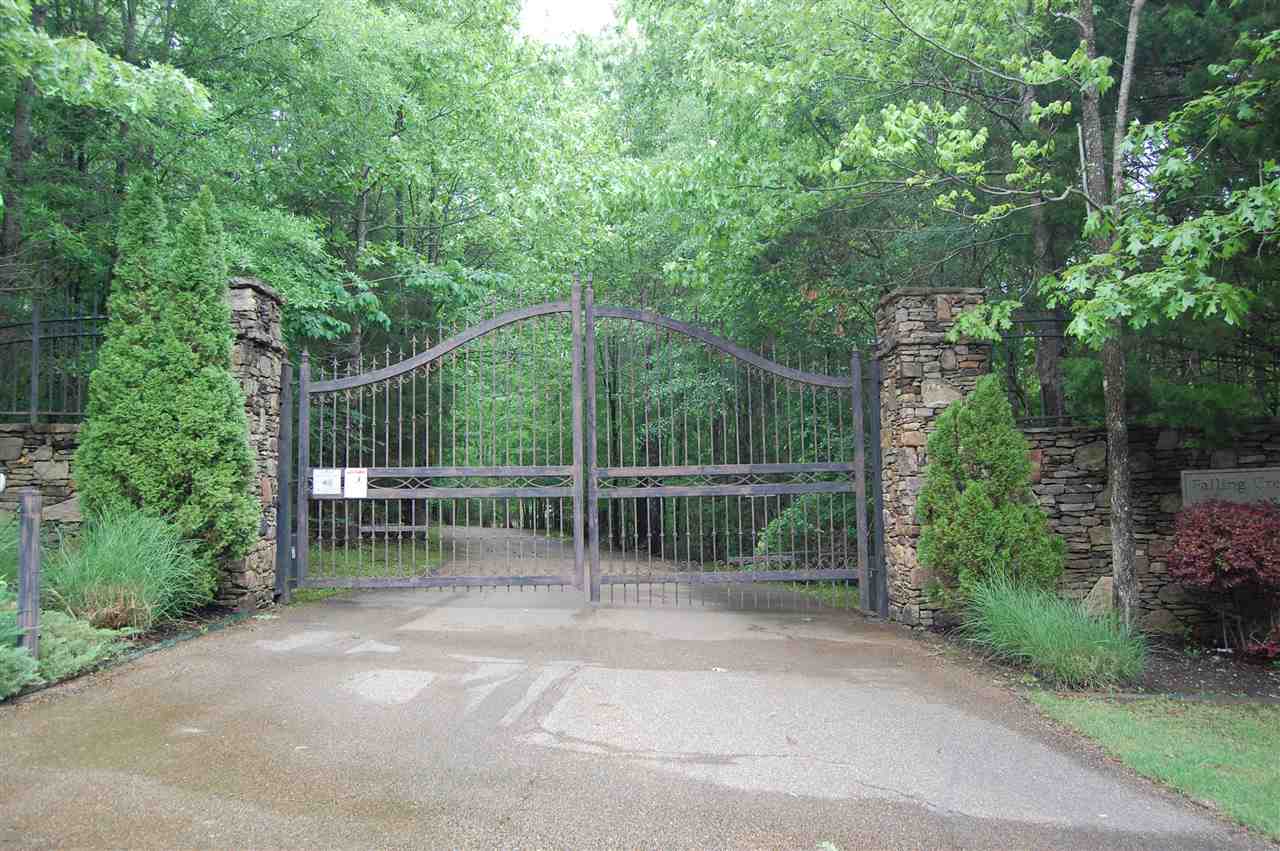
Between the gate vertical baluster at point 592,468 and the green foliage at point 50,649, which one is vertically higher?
the gate vertical baluster at point 592,468

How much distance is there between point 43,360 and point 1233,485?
11559 millimetres

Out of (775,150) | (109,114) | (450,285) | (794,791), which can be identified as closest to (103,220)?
(109,114)

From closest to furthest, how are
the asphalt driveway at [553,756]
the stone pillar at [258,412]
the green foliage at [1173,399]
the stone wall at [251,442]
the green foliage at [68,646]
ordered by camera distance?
1. the asphalt driveway at [553,756]
2. the green foliage at [68,646]
3. the green foliage at [1173,399]
4. the stone pillar at [258,412]
5. the stone wall at [251,442]

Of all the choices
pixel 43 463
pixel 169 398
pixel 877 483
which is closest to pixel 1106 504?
pixel 877 483

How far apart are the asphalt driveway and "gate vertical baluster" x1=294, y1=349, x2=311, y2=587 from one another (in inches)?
65.7

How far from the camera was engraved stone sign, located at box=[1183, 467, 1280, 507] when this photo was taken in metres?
6.37

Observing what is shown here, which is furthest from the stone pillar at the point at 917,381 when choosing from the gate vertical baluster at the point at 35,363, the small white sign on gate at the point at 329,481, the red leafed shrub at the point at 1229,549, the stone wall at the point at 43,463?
the gate vertical baluster at the point at 35,363

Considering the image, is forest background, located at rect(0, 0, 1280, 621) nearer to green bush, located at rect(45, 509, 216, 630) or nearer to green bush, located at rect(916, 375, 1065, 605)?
green bush, located at rect(916, 375, 1065, 605)

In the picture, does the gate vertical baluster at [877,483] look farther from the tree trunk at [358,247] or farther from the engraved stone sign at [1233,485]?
the tree trunk at [358,247]

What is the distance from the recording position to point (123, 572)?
5.69 metres

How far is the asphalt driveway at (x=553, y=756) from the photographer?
2.92m

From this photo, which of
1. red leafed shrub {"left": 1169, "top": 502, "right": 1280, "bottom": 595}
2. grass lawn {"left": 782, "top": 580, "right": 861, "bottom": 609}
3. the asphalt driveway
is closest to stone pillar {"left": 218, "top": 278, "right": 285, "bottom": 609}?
the asphalt driveway

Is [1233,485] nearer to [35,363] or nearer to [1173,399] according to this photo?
[1173,399]

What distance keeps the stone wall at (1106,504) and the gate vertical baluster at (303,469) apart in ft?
22.4
